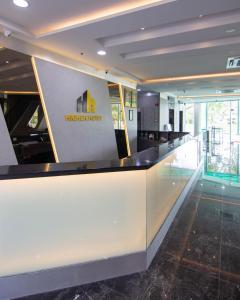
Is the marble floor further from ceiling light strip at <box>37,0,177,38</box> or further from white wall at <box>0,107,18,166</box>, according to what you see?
ceiling light strip at <box>37,0,177,38</box>

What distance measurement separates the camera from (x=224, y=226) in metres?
3.40

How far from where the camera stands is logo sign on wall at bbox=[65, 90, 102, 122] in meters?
5.84

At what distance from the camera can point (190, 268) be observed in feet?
8.00

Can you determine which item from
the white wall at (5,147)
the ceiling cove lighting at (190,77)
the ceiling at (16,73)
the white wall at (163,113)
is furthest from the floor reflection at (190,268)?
the white wall at (163,113)

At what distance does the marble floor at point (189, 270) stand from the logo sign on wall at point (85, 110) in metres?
3.53

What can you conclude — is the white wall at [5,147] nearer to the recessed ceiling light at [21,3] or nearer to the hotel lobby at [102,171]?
the hotel lobby at [102,171]

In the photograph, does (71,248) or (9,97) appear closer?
(71,248)

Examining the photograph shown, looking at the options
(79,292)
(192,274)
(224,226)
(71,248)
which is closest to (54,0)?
(71,248)

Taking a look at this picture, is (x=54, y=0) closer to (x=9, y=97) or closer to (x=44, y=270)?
(x=9, y=97)

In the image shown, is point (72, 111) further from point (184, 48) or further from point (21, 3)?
point (184, 48)

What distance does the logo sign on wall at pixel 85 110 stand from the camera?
584cm

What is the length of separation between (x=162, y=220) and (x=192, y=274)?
818 millimetres

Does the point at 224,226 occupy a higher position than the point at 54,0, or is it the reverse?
the point at 54,0

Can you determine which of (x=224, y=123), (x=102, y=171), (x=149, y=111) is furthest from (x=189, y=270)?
(x=224, y=123)
